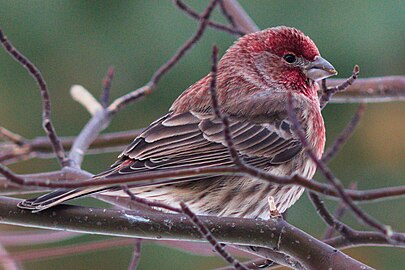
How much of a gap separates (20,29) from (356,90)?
3.51 meters

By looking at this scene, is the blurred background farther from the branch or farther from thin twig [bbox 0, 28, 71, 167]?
the branch

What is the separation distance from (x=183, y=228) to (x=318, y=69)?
6.10ft

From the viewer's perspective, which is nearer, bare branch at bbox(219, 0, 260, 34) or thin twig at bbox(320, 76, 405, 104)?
thin twig at bbox(320, 76, 405, 104)

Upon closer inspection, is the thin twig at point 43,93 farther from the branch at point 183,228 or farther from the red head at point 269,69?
the red head at point 269,69

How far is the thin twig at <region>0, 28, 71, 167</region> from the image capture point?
3744 mm

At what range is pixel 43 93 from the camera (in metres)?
4.07

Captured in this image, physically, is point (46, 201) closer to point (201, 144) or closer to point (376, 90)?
point (201, 144)

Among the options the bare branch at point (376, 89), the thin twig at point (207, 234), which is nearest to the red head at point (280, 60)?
the bare branch at point (376, 89)

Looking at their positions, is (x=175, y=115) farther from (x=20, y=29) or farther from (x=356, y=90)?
(x=20, y=29)

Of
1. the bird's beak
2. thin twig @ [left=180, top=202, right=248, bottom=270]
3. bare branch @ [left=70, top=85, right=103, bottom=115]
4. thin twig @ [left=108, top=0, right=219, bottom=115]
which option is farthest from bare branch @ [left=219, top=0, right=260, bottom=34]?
thin twig @ [left=180, top=202, right=248, bottom=270]

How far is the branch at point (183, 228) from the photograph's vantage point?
342 centimetres

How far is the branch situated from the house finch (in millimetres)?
235

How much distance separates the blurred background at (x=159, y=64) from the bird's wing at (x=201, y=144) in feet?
8.25

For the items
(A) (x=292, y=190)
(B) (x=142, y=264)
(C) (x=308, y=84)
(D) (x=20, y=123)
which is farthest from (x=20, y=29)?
(A) (x=292, y=190)
